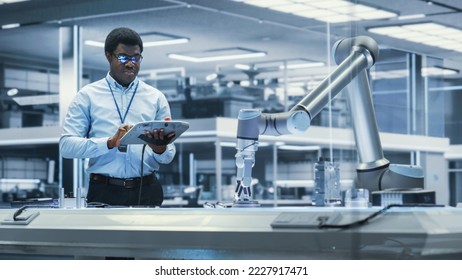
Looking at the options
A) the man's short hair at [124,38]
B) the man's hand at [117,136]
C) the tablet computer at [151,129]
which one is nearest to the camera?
the tablet computer at [151,129]

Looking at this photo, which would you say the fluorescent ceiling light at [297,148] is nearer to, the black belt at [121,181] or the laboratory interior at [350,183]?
the black belt at [121,181]

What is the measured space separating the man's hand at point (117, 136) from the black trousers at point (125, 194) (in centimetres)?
22

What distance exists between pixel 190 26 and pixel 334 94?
9188 mm

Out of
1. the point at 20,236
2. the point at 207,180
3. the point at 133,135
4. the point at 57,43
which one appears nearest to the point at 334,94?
the point at 133,135

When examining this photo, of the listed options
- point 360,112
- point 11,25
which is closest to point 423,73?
point 360,112

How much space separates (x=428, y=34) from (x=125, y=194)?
3.45ft

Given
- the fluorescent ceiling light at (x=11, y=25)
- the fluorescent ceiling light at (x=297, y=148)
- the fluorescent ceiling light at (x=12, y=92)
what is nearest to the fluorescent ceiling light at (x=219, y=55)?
the fluorescent ceiling light at (x=297, y=148)

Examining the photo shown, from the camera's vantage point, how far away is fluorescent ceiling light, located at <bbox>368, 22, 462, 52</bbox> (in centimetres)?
187

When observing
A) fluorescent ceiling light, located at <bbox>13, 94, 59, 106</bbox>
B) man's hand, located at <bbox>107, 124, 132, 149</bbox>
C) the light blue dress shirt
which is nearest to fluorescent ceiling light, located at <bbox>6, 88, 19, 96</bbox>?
fluorescent ceiling light, located at <bbox>13, 94, 59, 106</bbox>

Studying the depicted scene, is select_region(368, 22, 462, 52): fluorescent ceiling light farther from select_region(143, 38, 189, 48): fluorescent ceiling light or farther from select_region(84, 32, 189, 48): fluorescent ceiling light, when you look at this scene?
select_region(143, 38, 189, 48): fluorescent ceiling light

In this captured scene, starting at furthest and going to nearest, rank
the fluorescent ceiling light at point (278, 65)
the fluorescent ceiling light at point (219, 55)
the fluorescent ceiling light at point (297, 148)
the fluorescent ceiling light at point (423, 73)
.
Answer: the fluorescent ceiling light at point (219, 55) < the fluorescent ceiling light at point (278, 65) < the fluorescent ceiling light at point (297, 148) < the fluorescent ceiling light at point (423, 73)

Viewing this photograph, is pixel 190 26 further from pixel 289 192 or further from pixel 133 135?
pixel 133 135

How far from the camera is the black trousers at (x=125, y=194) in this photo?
8.46 ft

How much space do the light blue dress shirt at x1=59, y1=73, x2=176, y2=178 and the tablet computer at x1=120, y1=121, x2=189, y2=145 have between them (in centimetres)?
44
